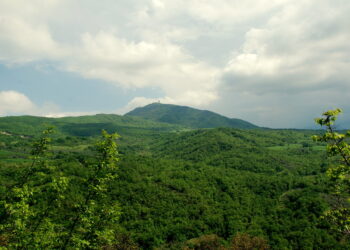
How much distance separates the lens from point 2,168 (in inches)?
6580

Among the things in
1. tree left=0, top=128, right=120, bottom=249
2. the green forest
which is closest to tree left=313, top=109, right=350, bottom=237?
the green forest

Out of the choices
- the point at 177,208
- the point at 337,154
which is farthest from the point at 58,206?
the point at 177,208

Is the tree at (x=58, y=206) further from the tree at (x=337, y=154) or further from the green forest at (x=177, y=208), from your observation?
the tree at (x=337, y=154)

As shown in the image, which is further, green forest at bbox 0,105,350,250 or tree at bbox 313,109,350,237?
green forest at bbox 0,105,350,250

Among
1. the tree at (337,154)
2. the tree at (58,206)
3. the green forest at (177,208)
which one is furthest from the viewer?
the green forest at (177,208)

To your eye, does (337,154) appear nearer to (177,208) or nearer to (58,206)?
(58,206)

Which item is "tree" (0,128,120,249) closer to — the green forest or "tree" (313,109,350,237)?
the green forest

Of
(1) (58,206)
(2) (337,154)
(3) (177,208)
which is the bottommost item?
(3) (177,208)

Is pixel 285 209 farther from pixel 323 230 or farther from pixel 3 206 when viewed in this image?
pixel 3 206

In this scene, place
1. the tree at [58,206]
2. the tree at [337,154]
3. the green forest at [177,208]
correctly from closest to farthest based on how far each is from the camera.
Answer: the tree at [337,154] → the tree at [58,206] → the green forest at [177,208]

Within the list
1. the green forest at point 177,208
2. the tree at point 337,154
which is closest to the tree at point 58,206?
the green forest at point 177,208

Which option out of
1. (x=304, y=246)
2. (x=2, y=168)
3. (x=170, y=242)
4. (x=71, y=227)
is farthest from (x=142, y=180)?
(x=71, y=227)

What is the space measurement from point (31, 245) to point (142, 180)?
165 metres

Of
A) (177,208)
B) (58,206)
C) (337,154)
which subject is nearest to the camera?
(337,154)
